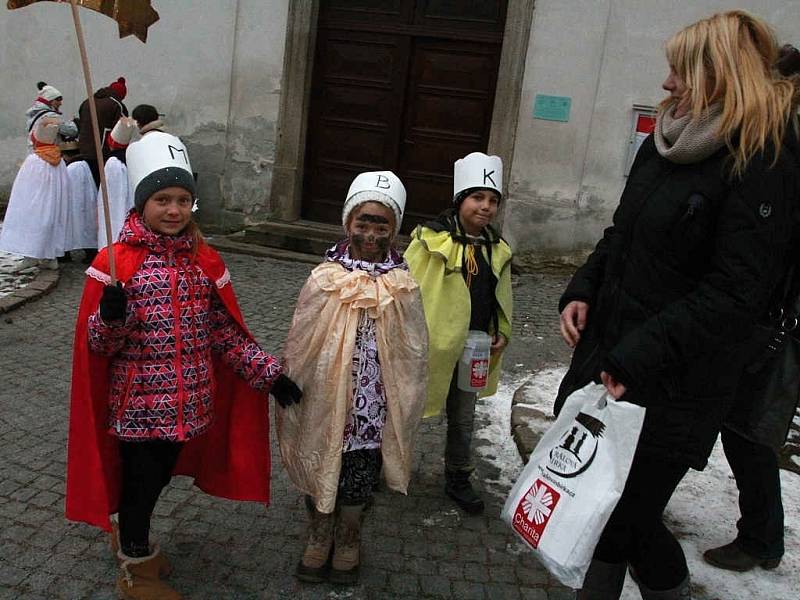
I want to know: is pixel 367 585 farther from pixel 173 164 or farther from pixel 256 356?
pixel 173 164

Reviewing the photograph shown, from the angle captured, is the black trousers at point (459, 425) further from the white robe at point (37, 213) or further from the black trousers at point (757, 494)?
the white robe at point (37, 213)

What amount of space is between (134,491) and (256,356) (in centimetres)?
59

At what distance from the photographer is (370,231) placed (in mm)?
2729

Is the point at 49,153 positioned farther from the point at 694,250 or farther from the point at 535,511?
the point at 694,250

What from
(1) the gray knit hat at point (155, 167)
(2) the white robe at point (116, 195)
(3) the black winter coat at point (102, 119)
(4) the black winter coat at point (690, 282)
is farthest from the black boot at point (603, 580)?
(3) the black winter coat at point (102, 119)

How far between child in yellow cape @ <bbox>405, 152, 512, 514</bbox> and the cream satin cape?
0.51 meters

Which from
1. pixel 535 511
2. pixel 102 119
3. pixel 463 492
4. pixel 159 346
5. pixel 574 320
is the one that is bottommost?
pixel 463 492

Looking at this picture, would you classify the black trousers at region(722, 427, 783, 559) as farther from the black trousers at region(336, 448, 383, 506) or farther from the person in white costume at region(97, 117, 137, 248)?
the person in white costume at region(97, 117, 137, 248)

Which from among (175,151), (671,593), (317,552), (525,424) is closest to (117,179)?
(525,424)

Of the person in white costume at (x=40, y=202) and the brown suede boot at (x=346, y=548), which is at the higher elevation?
the person in white costume at (x=40, y=202)

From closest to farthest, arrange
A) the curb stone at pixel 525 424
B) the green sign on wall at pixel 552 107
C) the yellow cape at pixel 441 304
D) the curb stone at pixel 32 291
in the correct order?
the yellow cape at pixel 441 304 → the curb stone at pixel 525 424 → the curb stone at pixel 32 291 → the green sign on wall at pixel 552 107

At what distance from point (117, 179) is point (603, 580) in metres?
6.44

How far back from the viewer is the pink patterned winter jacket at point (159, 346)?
96.4 inches

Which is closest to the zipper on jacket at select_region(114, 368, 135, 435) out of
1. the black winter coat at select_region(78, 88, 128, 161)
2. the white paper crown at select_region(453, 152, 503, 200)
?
the white paper crown at select_region(453, 152, 503, 200)
